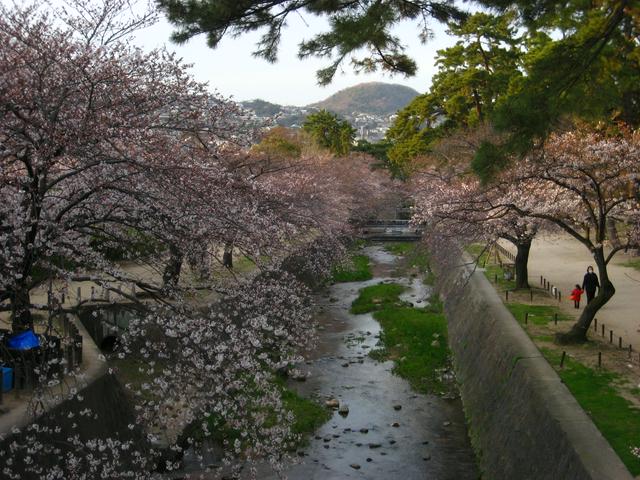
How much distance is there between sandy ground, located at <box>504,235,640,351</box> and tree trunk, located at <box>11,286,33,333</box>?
11.0m

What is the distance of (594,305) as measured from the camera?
13.0m

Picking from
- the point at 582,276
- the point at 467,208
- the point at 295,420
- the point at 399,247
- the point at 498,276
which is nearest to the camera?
the point at 295,420

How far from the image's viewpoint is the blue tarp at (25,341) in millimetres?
7938

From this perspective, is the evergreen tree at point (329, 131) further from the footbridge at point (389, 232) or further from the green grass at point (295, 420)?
the green grass at point (295, 420)

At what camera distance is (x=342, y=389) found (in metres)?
15.8

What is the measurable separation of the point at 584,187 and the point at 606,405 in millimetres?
5237

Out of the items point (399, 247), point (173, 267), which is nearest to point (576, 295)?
point (173, 267)

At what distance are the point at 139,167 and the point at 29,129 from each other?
127 cm

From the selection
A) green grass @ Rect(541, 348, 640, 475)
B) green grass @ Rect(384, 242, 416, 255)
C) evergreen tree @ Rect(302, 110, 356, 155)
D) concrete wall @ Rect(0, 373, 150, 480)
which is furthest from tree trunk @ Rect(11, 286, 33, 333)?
evergreen tree @ Rect(302, 110, 356, 155)

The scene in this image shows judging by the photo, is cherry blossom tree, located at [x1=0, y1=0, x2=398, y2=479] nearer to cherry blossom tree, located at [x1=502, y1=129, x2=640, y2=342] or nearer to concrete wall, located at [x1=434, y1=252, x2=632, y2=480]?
concrete wall, located at [x1=434, y1=252, x2=632, y2=480]

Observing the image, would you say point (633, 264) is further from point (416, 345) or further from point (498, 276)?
point (416, 345)

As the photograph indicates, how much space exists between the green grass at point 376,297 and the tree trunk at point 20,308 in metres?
17.0

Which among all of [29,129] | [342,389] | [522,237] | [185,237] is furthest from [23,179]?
[522,237]

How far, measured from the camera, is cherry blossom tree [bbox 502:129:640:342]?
12.9 metres
